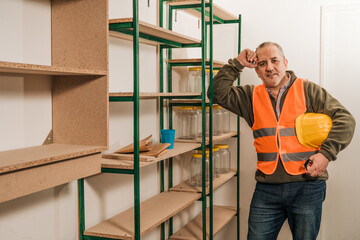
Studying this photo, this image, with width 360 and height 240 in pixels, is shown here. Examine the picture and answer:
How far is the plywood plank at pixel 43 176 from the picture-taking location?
149 cm

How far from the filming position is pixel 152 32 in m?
2.52

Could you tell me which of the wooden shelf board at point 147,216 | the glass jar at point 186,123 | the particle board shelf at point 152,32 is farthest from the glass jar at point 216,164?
the particle board shelf at point 152,32

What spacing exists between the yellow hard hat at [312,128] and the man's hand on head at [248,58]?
1.54 feet

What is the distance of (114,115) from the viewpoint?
254 cm

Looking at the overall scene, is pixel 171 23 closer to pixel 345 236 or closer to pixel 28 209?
pixel 28 209

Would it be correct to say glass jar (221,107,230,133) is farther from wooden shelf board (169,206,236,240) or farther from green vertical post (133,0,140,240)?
green vertical post (133,0,140,240)

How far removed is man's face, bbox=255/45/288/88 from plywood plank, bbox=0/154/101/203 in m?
1.24

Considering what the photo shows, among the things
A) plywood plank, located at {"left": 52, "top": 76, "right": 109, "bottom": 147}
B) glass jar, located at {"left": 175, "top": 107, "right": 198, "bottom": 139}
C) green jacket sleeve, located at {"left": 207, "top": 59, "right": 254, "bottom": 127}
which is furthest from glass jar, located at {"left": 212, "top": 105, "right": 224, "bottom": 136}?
plywood plank, located at {"left": 52, "top": 76, "right": 109, "bottom": 147}

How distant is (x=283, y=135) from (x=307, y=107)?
233mm

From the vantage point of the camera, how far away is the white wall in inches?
71.3

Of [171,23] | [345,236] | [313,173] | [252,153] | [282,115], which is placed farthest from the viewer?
[252,153]

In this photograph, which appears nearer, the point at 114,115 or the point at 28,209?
the point at 28,209

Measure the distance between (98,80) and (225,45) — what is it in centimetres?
233

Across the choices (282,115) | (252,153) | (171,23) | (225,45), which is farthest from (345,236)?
(171,23)
